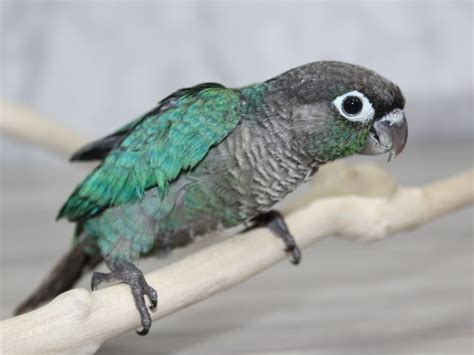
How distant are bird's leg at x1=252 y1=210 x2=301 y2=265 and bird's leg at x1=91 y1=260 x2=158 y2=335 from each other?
182 mm

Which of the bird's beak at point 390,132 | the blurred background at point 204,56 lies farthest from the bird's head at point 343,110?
the blurred background at point 204,56

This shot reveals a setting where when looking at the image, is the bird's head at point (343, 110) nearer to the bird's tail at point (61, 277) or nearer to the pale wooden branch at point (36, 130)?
the bird's tail at point (61, 277)

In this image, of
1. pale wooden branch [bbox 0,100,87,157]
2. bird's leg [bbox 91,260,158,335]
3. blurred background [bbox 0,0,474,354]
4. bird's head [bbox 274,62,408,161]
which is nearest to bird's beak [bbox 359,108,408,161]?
bird's head [bbox 274,62,408,161]

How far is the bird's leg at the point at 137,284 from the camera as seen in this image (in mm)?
845

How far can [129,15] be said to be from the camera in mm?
2312

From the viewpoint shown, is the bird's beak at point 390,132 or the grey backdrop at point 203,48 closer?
the bird's beak at point 390,132

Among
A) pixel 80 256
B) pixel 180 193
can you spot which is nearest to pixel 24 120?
pixel 80 256

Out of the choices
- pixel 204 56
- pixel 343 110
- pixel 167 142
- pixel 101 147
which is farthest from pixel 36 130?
pixel 204 56

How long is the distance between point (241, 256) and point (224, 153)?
0.12 metres

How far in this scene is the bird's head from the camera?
34.3 inches

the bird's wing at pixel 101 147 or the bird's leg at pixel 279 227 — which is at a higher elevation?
the bird's wing at pixel 101 147

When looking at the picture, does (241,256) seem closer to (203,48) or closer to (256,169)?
(256,169)

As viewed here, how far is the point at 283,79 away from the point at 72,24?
1.47m

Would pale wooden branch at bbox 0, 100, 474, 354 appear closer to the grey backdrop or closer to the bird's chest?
the bird's chest
